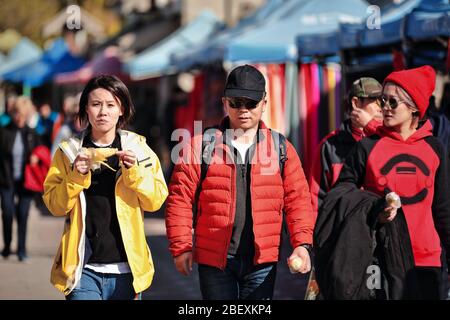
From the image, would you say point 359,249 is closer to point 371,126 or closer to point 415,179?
point 415,179

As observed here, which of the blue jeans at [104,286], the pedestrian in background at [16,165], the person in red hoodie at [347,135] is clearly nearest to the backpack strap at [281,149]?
the blue jeans at [104,286]

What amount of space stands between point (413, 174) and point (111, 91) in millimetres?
1597

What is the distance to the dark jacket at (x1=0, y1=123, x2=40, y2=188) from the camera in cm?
1221

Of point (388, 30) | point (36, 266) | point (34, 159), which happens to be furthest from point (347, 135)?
point (34, 159)

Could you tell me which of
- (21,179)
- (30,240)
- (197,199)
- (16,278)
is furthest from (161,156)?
(197,199)

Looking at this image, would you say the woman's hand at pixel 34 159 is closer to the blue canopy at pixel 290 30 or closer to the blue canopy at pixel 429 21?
A: the blue canopy at pixel 290 30

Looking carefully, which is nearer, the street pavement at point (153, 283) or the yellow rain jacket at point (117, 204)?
the yellow rain jacket at point (117, 204)

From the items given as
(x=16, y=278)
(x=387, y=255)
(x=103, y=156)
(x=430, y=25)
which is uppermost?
(x=430, y=25)

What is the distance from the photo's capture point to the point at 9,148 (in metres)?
12.3

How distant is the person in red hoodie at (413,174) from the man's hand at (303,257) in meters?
0.39

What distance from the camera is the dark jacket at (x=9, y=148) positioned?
12211 mm

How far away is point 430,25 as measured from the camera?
30.8ft
